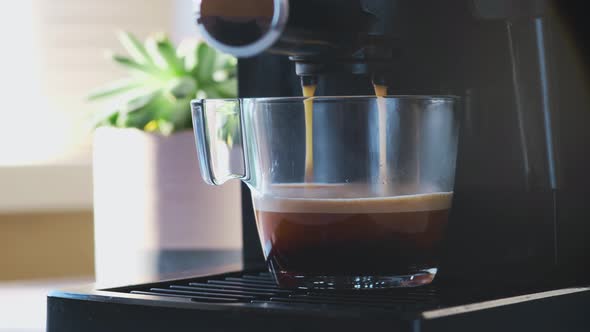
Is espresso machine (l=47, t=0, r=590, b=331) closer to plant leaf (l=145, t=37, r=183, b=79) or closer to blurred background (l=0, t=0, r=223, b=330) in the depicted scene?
→ plant leaf (l=145, t=37, r=183, b=79)

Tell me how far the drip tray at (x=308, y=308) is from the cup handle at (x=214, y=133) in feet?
0.21

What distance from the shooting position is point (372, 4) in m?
0.51

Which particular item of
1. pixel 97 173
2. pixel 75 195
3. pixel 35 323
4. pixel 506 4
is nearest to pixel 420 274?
pixel 506 4

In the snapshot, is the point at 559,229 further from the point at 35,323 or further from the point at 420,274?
the point at 35,323

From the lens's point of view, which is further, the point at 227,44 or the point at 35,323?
the point at 35,323

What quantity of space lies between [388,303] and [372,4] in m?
0.16

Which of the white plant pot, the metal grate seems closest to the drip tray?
the metal grate

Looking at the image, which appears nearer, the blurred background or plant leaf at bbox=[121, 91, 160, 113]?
plant leaf at bbox=[121, 91, 160, 113]

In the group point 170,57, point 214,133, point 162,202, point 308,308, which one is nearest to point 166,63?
point 170,57

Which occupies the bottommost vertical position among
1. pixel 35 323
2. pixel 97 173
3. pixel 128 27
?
pixel 35 323

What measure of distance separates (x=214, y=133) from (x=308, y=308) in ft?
0.45

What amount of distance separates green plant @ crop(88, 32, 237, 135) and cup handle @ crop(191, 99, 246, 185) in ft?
1.37

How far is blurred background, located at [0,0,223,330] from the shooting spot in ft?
4.99

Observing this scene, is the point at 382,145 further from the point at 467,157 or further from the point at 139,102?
the point at 139,102
